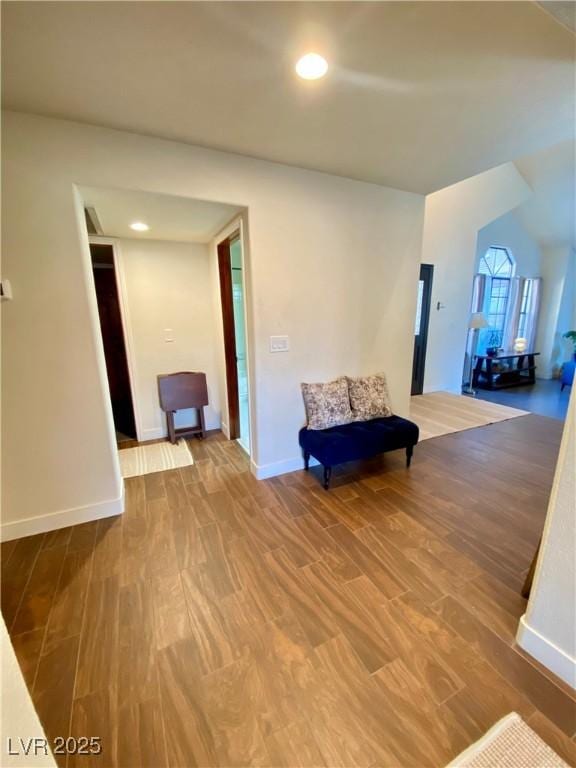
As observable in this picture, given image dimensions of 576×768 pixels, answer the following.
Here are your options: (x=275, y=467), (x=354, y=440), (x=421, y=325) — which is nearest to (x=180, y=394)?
(x=275, y=467)

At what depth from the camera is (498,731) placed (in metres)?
1.11

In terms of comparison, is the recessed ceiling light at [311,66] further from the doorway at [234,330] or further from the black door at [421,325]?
the black door at [421,325]

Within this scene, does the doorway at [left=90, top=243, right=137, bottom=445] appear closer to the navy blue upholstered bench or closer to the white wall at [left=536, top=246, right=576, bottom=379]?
the navy blue upholstered bench

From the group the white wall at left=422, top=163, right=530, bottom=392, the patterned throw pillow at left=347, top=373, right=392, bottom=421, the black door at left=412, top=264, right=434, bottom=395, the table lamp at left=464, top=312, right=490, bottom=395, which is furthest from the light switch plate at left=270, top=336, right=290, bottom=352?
the table lamp at left=464, top=312, right=490, bottom=395

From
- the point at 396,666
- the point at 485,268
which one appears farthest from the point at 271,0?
the point at 485,268

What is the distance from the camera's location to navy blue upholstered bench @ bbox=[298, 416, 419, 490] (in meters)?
2.56

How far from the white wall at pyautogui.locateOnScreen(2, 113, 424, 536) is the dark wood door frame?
2.75 ft

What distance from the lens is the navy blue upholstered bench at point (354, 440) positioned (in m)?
2.56

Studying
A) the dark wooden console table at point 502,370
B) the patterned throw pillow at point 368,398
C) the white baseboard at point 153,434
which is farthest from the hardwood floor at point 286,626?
the dark wooden console table at point 502,370

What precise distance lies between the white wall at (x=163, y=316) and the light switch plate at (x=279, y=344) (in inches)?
55.6

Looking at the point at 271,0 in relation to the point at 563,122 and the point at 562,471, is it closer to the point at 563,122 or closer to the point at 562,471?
the point at 563,122

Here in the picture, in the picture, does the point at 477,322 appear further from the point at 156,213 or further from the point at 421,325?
the point at 156,213

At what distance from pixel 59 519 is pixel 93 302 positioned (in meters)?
1.54

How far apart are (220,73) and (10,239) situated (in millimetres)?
1486
